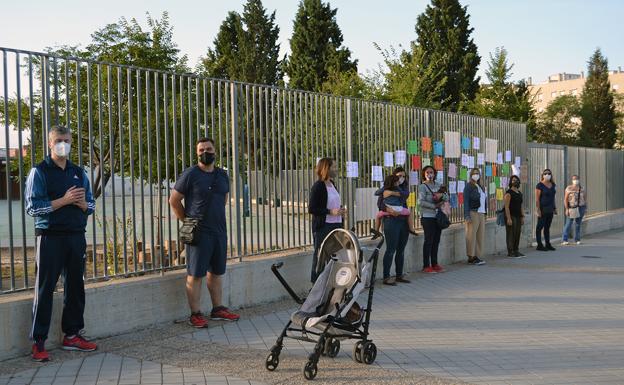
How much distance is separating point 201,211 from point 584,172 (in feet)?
56.2

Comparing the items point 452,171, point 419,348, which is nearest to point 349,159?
point 452,171

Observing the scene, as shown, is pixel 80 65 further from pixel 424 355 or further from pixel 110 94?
pixel 424 355

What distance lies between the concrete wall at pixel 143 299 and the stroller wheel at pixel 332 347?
7.06 ft

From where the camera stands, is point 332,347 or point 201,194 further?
point 201,194

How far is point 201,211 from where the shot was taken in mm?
7402

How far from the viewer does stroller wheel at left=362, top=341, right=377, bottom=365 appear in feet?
19.4

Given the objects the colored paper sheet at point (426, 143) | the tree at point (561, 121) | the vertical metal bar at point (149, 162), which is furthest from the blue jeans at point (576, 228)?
the tree at point (561, 121)

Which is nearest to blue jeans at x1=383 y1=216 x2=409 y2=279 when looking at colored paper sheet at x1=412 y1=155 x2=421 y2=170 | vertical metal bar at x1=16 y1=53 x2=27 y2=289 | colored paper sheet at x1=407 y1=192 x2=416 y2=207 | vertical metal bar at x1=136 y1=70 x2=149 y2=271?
colored paper sheet at x1=407 y1=192 x2=416 y2=207

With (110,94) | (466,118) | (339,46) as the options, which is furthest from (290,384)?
(339,46)

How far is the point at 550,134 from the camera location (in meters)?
55.2

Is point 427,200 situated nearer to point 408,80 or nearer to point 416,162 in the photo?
point 416,162

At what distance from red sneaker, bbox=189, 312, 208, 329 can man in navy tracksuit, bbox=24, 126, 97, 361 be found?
48.6 inches

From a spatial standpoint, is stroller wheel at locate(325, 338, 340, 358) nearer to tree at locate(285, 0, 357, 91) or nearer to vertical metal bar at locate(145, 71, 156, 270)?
vertical metal bar at locate(145, 71, 156, 270)

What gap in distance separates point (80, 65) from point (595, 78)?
65569mm
